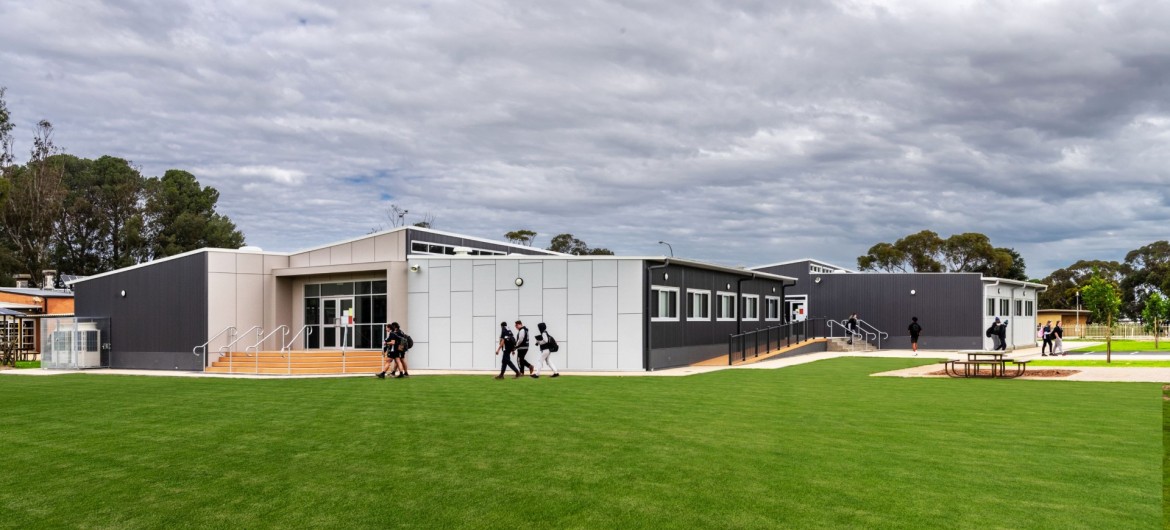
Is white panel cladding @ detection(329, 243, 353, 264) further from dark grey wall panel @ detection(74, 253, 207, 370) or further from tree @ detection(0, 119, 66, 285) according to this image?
tree @ detection(0, 119, 66, 285)

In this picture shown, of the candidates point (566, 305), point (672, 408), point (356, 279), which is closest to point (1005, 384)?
point (672, 408)

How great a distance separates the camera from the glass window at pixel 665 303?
26.1 meters

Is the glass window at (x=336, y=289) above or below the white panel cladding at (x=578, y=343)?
above

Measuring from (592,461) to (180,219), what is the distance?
56.2 metres

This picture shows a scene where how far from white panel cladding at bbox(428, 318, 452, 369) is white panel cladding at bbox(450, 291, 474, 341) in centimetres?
21

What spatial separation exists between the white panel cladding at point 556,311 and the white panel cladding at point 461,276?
8.27 ft

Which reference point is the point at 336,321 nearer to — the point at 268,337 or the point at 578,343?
the point at 268,337

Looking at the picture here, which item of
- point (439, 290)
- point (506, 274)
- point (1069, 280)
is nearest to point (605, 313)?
point (506, 274)

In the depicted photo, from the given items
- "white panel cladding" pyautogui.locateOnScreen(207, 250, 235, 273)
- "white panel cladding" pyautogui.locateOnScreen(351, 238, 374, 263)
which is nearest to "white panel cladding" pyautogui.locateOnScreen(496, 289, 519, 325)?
"white panel cladding" pyautogui.locateOnScreen(351, 238, 374, 263)

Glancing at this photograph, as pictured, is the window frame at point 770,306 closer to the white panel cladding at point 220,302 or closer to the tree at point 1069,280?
the white panel cladding at point 220,302

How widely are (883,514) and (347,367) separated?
22.4m

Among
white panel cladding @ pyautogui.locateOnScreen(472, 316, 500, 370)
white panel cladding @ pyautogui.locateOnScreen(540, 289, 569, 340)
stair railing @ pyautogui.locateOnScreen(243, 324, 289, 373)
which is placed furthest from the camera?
stair railing @ pyautogui.locateOnScreen(243, 324, 289, 373)

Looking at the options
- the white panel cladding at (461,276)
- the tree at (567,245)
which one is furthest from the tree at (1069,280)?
the white panel cladding at (461,276)

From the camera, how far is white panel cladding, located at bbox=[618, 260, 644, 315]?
83.7 ft
